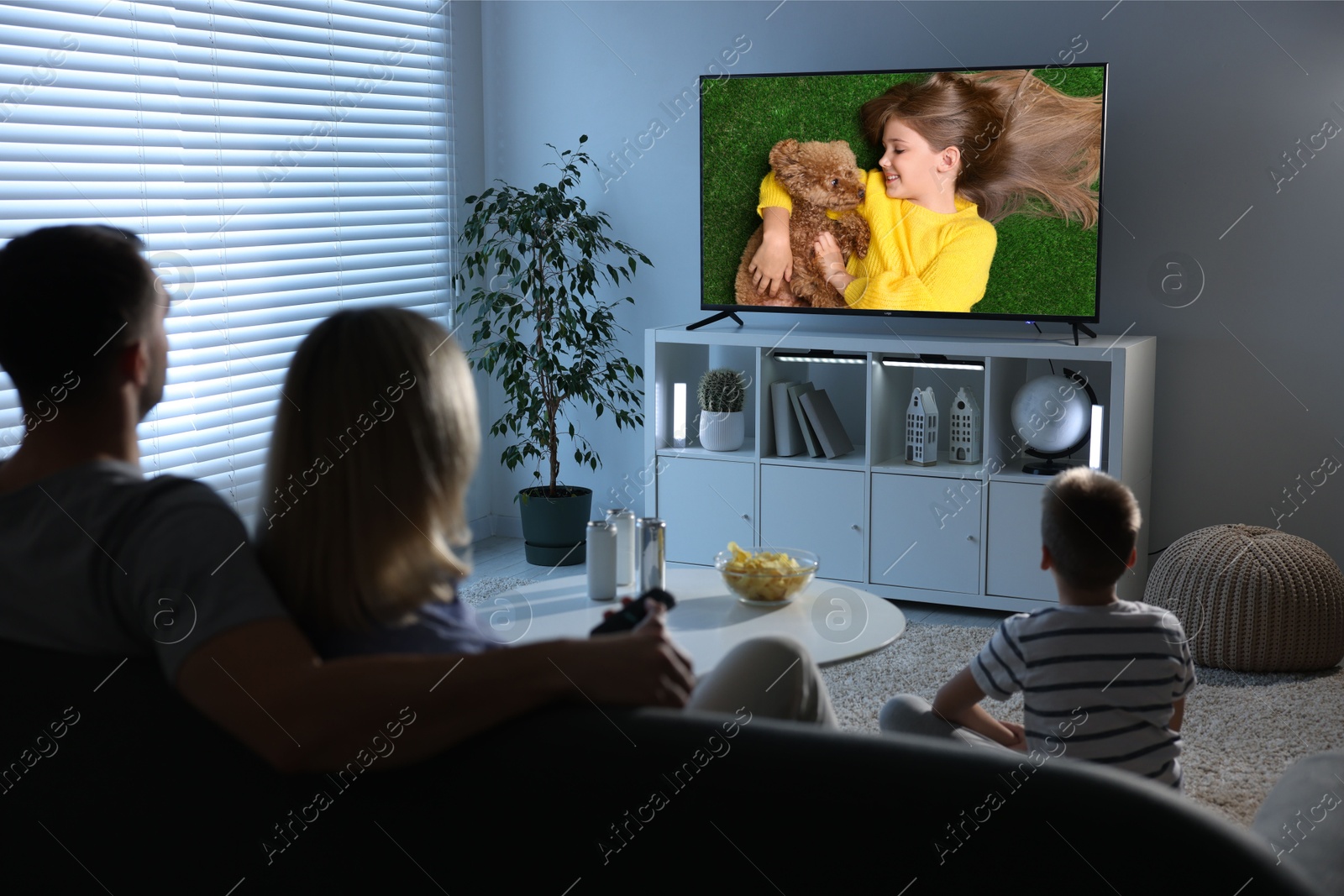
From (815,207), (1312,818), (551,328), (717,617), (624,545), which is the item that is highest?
(815,207)

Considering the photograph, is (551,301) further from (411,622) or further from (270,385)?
(411,622)

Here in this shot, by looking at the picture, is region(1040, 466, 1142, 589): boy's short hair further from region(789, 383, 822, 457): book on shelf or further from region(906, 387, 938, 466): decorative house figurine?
region(789, 383, 822, 457): book on shelf

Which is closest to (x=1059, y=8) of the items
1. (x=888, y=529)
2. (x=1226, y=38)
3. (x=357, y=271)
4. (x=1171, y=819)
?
(x=1226, y=38)

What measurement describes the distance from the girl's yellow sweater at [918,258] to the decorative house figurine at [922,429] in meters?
0.30

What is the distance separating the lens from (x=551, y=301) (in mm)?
4270

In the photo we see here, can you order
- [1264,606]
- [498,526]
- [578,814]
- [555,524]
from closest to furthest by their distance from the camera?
[578,814], [1264,606], [555,524], [498,526]

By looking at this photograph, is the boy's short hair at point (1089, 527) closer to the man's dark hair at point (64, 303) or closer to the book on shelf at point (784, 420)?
the man's dark hair at point (64, 303)

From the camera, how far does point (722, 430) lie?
161 inches

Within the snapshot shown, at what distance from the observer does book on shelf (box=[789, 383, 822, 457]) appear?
3.97m

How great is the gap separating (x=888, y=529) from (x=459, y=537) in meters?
2.93

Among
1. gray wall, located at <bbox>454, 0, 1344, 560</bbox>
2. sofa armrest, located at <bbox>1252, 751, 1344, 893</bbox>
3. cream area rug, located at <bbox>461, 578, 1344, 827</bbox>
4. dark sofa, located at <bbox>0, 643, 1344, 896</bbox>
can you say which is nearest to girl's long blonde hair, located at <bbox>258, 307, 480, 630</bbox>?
dark sofa, located at <bbox>0, 643, 1344, 896</bbox>

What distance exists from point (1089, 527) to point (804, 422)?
2.29 meters

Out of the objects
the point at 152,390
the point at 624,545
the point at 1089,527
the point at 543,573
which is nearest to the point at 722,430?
the point at 543,573

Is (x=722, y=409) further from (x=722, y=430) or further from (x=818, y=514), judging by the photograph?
(x=818, y=514)
